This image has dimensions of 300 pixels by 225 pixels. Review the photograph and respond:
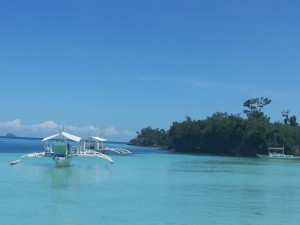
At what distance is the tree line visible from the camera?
8112cm

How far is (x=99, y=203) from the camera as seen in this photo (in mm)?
18359

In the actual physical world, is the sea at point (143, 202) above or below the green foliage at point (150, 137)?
below

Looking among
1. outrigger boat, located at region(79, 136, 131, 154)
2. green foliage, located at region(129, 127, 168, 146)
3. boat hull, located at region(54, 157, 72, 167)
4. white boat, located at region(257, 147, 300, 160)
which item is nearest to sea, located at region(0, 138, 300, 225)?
boat hull, located at region(54, 157, 72, 167)

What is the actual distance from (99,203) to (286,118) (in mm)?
83633

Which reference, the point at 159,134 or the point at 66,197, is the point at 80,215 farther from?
the point at 159,134

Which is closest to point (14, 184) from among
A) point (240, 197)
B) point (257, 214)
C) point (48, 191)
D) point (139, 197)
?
point (48, 191)

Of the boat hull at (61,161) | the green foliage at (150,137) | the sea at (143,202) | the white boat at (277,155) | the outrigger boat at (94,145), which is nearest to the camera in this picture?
the sea at (143,202)

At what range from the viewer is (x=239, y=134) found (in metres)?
83.4

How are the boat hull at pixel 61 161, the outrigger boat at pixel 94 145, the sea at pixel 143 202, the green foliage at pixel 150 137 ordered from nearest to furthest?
the sea at pixel 143 202
the boat hull at pixel 61 161
the outrigger boat at pixel 94 145
the green foliage at pixel 150 137

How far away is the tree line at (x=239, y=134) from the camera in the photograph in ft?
266

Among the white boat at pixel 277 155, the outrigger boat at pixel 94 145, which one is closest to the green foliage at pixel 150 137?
the white boat at pixel 277 155

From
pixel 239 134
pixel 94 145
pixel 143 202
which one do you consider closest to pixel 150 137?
pixel 239 134

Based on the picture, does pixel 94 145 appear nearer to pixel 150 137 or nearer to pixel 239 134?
pixel 239 134

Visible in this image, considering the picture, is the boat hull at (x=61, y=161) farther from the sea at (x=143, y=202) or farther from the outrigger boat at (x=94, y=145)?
the outrigger boat at (x=94, y=145)
